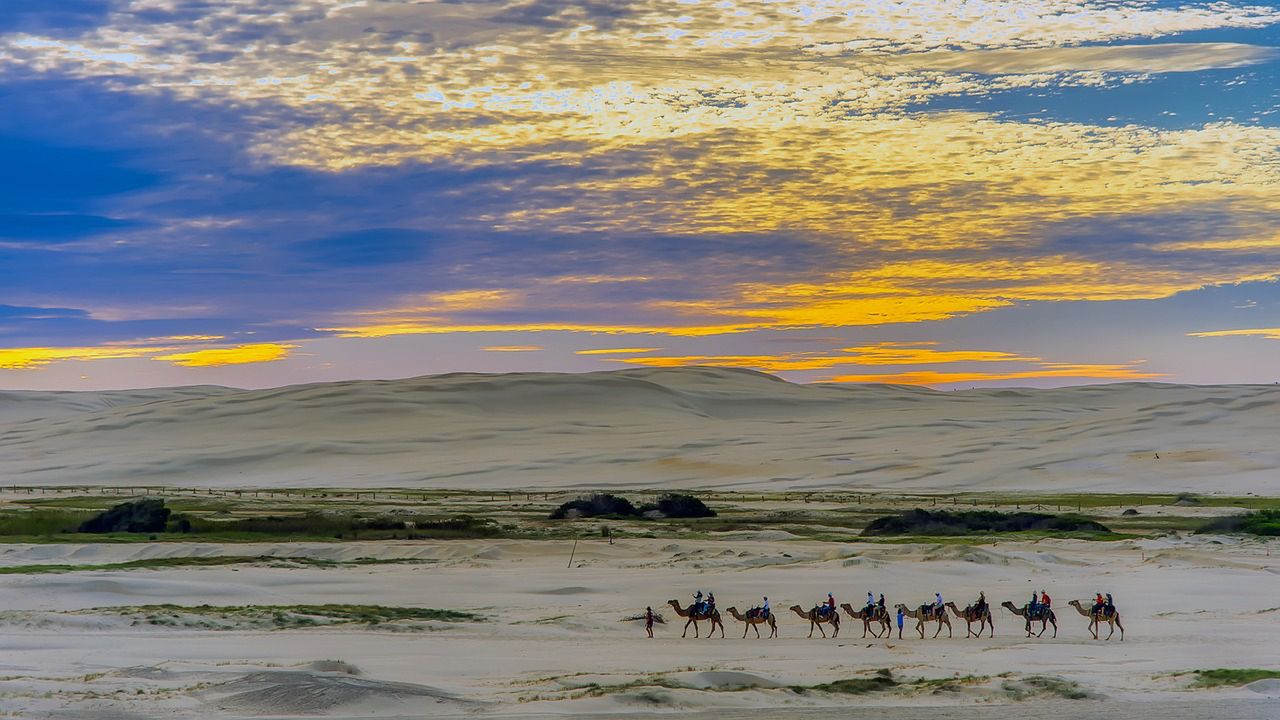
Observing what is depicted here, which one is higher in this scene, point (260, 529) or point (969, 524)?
point (260, 529)

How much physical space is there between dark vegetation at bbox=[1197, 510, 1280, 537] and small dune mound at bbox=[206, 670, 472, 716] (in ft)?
101

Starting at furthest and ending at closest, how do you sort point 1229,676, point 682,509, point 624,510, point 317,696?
point 624,510 < point 682,509 < point 1229,676 < point 317,696

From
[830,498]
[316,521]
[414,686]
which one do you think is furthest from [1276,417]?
[414,686]

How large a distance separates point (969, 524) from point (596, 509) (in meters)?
14.5

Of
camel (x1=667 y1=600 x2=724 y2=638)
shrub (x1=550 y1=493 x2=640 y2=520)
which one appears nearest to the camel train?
camel (x1=667 y1=600 x2=724 y2=638)

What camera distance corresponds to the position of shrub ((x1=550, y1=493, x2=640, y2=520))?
5150 cm

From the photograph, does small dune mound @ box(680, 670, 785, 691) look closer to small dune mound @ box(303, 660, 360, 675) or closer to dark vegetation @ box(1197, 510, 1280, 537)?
small dune mound @ box(303, 660, 360, 675)

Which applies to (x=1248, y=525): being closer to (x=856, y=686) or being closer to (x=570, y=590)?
(x=570, y=590)

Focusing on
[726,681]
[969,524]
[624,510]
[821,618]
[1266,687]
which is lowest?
[1266,687]

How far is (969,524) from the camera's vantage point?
4447cm

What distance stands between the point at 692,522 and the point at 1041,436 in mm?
52425

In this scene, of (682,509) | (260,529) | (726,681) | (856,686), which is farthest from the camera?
(682,509)

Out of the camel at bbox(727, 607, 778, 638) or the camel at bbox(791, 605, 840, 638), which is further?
the camel at bbox(791, 605, 840, 638)

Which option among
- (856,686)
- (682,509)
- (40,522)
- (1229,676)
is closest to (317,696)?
(856,686)
